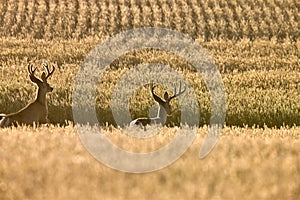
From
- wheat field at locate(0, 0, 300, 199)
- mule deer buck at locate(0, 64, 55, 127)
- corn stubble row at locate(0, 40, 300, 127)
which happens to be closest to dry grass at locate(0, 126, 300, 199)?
wheat field at locate(0, 0, 300, 199)

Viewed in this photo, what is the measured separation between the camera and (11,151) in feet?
28.3

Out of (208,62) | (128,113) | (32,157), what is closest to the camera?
(32,157)

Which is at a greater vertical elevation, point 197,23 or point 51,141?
point 197,23

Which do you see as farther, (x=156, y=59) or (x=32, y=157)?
(x=156, y=59)

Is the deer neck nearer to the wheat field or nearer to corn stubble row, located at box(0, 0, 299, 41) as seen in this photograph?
the wheat field

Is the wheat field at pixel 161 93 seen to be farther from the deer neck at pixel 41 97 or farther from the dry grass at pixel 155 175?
the deer neck at pixel 41 97

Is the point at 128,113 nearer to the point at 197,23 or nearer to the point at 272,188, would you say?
the point at 272,188

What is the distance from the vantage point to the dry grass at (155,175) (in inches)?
278

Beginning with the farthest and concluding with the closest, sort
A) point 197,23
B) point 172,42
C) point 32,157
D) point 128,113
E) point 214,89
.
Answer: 1. point 197,23
2. point 172,42
3. point 214,89
4. point 128,113
5. point 32,157

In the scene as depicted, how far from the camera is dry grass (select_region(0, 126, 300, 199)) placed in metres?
7.07

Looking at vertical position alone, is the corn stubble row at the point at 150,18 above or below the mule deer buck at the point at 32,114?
above

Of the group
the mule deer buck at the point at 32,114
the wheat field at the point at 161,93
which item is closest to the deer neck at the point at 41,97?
the mule deer buck at the point at 32,114

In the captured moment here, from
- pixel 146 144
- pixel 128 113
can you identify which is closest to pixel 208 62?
pixel 128 113

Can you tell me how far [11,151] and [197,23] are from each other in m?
26.0
